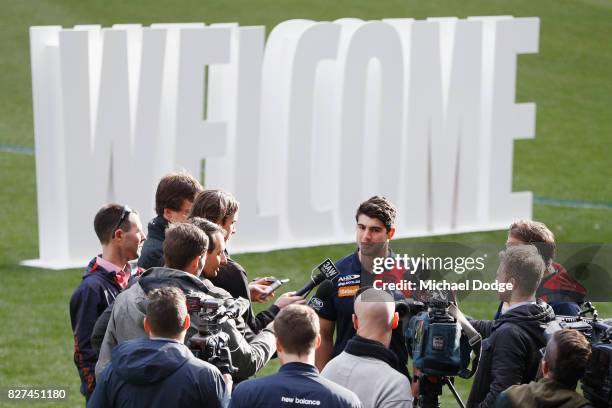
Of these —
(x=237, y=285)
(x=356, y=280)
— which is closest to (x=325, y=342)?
(x=356, y=280)

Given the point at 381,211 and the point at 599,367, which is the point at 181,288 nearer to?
the point at 381,211

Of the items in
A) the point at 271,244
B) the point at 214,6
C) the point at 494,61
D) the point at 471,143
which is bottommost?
the point at 271,244

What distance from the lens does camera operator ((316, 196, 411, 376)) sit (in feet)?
20.3

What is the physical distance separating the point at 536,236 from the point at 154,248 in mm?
1891

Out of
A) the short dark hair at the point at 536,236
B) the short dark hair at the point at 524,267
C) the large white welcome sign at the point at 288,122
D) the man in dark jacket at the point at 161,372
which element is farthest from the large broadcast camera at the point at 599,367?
the large white welcome sign at the point at 288,122

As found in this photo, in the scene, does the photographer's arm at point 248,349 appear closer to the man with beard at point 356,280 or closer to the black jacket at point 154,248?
the man with beard at point 356,280

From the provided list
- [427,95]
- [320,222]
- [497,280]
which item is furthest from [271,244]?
[497,280]

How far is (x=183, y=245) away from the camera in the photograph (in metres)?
5.41

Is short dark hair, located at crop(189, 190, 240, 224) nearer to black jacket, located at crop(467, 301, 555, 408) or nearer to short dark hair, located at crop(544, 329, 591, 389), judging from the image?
black jacket, located at crop(467, 301, 555, 408)

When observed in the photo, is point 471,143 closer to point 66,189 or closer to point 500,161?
point 500,161

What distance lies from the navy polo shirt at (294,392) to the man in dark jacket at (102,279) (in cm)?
152

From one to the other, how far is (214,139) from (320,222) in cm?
156

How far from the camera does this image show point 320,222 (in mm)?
13664

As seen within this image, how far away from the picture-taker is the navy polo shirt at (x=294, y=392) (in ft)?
15.4
